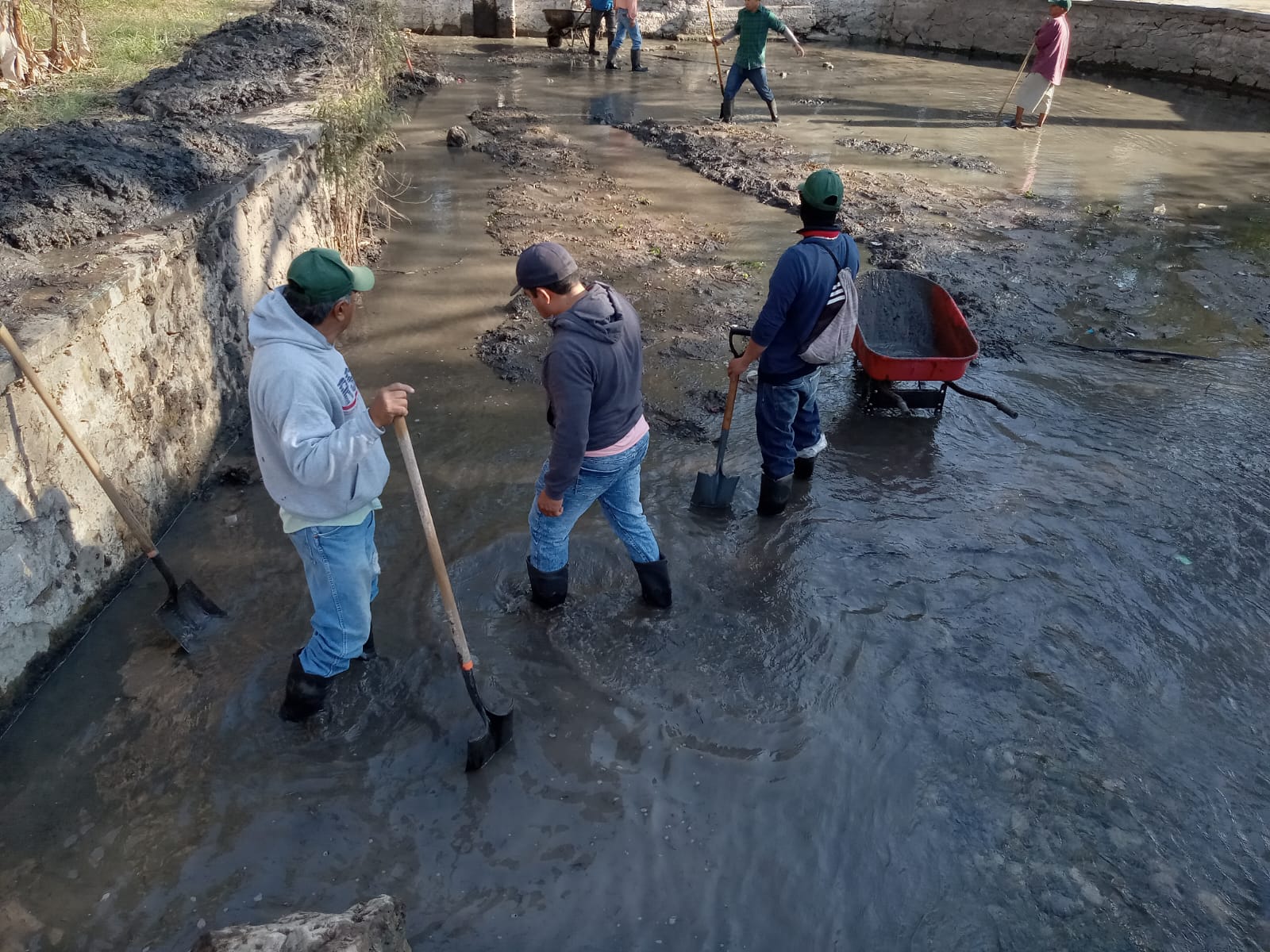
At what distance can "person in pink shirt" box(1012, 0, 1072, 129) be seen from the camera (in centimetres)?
1221

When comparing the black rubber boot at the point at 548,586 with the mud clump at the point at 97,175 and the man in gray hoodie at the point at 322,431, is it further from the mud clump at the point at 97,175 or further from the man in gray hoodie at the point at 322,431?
the mud clump at the point at 97,175

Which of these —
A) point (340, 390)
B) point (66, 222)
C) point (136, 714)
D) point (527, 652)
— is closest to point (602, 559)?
point (527, 652)

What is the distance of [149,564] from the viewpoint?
423cm

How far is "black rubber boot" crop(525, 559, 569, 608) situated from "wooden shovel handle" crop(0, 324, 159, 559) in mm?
1682

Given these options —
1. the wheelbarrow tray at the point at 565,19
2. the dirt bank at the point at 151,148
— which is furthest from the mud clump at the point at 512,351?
the wheelbarrow tray at the point at 565,19

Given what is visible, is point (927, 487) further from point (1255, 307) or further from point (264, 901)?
point (1255, 307)

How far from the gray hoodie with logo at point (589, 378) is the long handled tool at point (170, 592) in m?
1.77

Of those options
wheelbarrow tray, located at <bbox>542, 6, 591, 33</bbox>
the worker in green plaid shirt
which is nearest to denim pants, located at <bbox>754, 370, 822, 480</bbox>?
the worker in green plaid shirt

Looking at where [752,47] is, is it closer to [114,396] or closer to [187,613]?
[114,396]

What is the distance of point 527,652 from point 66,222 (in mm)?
3323

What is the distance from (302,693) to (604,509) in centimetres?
149

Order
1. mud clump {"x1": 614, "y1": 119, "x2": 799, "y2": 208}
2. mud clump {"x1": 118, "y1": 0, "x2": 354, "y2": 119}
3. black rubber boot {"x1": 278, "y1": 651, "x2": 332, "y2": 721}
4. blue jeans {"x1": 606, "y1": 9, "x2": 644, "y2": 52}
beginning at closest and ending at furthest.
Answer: black rubber boot {"x1": 278, "y1": 651, "x2": 332, "y2": 721}, mud clump {"x1": 118, "y1": 0, "x2": 354, "y2": 119}, mud clump {"x1": 614, "y1": 119, "x2": 799, "y2": 208}, blue jeans {"x1": 606, "y1": 9, "x2": 644, "y2": 52}

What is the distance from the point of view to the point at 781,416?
15.0ft

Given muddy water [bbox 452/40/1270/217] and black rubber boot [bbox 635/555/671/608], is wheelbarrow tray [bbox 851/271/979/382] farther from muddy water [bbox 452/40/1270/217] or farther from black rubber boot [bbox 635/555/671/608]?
muddy water [bbox 452/40/1270/217]
